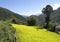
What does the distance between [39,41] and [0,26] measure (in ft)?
54.2

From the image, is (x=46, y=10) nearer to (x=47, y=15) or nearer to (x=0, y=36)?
(x=47, y=15)

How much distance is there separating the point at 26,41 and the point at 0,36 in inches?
628

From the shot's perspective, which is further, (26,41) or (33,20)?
(33,20)

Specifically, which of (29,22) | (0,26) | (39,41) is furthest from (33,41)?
(29,22)

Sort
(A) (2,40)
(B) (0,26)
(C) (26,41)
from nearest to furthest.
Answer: (A) (2,40) → (B) (0,26) → (C) (26,41)

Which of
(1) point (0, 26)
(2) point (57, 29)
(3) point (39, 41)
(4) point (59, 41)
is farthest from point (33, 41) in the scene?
(2) point (57, 29)

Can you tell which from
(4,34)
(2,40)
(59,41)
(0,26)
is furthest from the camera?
(59,41)

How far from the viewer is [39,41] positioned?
3256 cm

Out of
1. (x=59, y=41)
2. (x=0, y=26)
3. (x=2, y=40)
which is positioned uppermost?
(x=0, y=26)

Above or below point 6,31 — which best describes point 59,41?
below

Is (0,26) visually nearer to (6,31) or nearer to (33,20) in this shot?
(6,31)

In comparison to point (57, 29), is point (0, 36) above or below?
above

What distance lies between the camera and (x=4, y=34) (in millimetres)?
16344

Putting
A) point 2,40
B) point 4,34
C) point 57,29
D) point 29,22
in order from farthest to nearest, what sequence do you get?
point 29,22 → point 57,29 → point 4,34 → point 2,40
